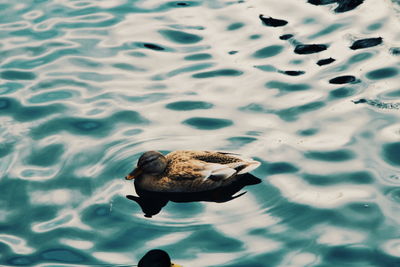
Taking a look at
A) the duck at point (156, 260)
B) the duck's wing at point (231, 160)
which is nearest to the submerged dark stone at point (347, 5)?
the duck's wing at point (231, 160)

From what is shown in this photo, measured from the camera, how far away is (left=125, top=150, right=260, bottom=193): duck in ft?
31.9

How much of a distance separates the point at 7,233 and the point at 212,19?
20.5 ft

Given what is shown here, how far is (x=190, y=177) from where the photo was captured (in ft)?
32.2

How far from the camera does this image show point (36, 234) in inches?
355

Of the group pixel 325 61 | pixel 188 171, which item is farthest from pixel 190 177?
pixel 325 61

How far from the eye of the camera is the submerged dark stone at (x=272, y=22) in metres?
13.7

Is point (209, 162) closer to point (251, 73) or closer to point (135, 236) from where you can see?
point (135, 236)

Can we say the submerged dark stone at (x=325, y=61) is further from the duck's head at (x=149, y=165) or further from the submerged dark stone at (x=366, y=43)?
the duck's head at (x=149, y=165)

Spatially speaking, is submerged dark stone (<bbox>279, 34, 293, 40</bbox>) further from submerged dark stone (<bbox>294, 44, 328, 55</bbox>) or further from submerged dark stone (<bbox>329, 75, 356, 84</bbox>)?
submerged dark stone (<bbox>329, 75, 356, 84</bbox>)

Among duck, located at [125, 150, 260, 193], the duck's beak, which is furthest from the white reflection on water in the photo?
the duck's beak

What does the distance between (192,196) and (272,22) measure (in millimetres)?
4975

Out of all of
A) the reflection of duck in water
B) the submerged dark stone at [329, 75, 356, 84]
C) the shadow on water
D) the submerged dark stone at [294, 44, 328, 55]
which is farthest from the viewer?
the submerged dark stone at [294, 44, 328, 55]

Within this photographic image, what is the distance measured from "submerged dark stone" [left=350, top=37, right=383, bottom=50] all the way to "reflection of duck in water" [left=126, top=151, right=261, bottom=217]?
3.87 meters

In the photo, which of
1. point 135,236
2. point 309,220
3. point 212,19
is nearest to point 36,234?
point 135,236
